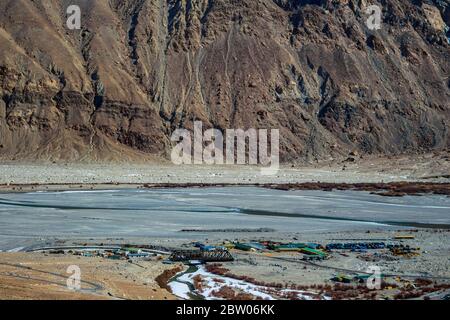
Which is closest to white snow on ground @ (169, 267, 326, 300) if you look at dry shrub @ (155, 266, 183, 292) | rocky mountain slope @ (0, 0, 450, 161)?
dry shrub @ (155, 266, 183, 292)

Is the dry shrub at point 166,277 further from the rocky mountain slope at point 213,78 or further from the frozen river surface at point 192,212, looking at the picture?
the rocky mountain slope at point 213,78

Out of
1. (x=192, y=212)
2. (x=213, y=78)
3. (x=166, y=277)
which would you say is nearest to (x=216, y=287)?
(x=166, y=277)

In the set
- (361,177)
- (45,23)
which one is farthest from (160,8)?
(361,177)

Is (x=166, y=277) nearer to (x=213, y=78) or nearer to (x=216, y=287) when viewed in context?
(x=216, y=287)

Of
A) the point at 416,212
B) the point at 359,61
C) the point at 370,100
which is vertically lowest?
the point at 416,212

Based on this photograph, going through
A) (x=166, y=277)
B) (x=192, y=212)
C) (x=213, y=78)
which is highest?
(x=213, y=78)
